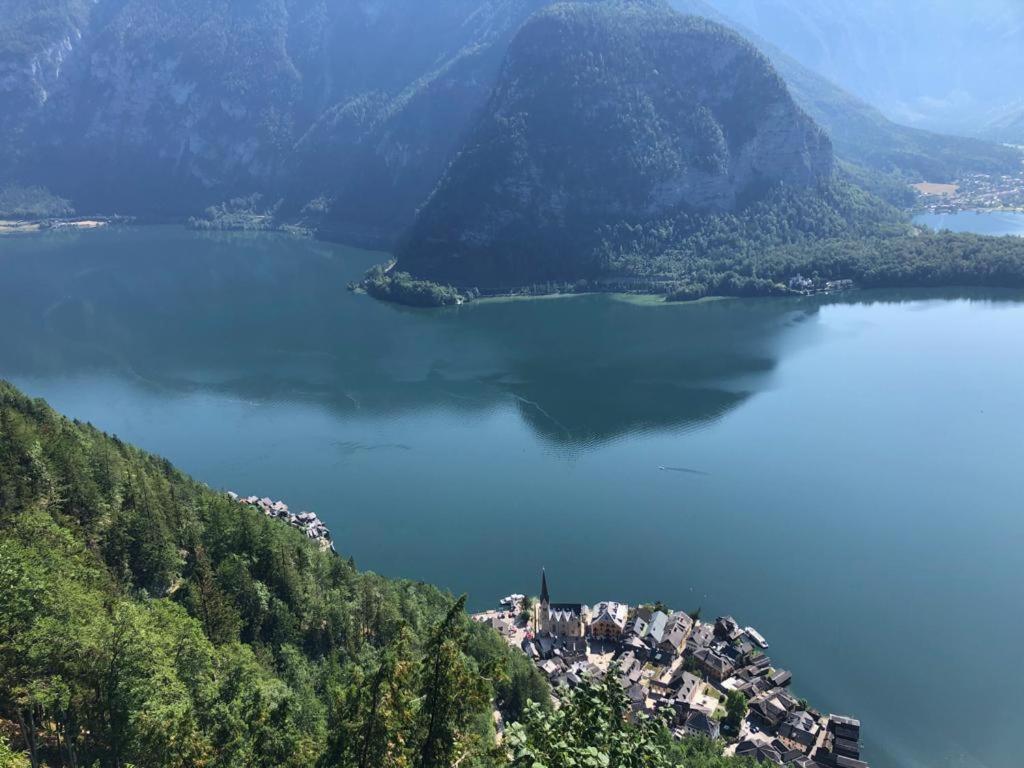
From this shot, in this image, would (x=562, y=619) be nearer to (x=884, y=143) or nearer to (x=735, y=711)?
(x=735, y=711)

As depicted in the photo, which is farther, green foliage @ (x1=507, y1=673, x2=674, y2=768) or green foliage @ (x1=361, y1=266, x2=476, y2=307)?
green foliage @ (x1=361, y1=266, x2=476, y2=307)

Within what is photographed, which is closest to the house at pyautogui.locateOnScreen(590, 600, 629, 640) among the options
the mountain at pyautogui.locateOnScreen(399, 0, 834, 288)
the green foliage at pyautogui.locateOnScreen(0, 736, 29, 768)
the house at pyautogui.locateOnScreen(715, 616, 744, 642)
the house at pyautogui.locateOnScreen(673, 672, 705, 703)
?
the house at pyautogui.locateOnScreen(673, 672, 705, 703)

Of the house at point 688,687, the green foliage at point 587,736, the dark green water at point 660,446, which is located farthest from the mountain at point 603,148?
the green foliage at point 587,736

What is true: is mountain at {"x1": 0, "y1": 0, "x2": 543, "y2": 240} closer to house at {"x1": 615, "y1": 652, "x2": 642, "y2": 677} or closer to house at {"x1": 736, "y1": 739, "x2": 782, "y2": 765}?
house at {"x1": 615, "y1": 652, "x2": 642, "y2": 677}

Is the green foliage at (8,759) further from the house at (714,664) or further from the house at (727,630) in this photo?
the house at (727,630)

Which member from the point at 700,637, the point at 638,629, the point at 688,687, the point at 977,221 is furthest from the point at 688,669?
the point at 977,221

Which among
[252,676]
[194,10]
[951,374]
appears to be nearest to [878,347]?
[951,374]

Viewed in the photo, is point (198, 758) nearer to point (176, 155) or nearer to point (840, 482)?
point (840, 482)
